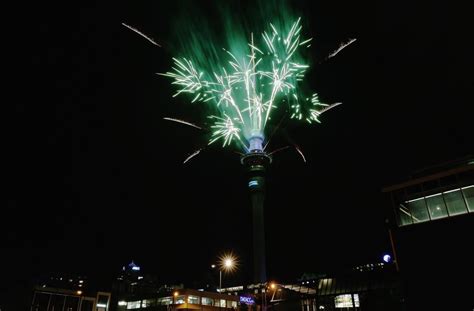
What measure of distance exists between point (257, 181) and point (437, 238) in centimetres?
4626

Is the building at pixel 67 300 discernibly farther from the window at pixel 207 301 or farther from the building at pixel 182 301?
the window at pixel 207 301

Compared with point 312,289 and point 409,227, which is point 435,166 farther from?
point 312,289

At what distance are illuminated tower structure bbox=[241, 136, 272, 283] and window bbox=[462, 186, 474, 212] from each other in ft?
151

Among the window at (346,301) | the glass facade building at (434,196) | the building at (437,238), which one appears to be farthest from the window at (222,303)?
the glass facade building at (434,196)

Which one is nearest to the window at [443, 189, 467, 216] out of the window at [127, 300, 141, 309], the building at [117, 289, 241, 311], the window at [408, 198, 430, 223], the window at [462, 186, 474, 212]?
the window at [462, 186, 474, 212]

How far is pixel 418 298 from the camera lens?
2856 centimetres

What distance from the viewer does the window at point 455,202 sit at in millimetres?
28531

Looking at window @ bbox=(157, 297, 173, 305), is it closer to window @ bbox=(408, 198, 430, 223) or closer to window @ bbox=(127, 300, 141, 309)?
window @ bbox=(127, 300, 141, 309)

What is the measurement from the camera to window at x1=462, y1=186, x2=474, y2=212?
92.2 ft

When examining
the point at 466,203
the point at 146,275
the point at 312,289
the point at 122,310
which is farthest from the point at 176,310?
the point at 146,275

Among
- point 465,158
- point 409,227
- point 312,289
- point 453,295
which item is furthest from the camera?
point 312,289

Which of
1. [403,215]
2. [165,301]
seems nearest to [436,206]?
[403,215]

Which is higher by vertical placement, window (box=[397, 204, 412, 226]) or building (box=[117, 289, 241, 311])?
window (box=[397, 204, 412, 226])

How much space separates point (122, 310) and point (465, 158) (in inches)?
3297
